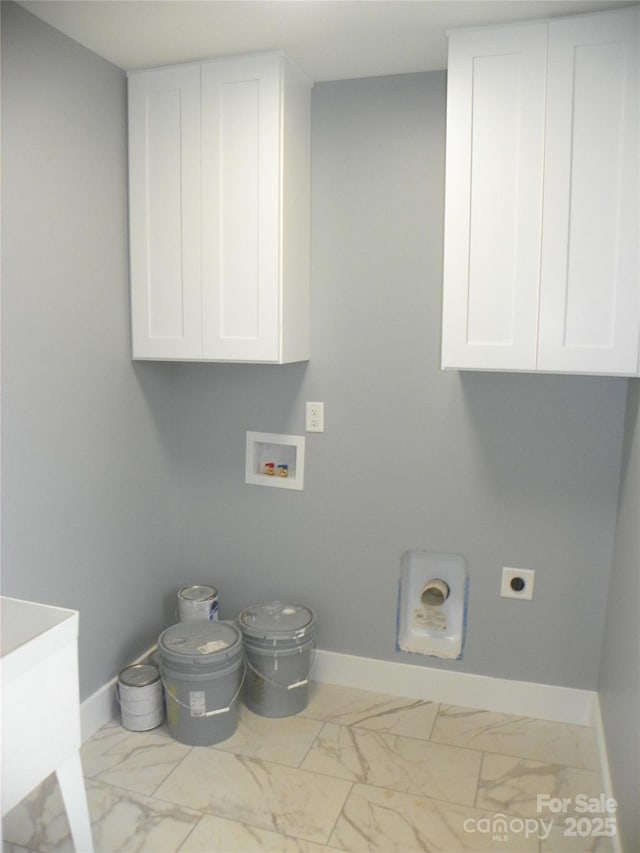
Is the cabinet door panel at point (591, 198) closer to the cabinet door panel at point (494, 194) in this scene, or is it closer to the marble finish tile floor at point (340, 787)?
the cabinet door panel at point (494, 194)

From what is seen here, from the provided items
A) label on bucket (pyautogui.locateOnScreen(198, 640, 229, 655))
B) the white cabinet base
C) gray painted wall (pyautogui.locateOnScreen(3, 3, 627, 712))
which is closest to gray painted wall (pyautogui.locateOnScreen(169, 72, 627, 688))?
gray painted wall (pyautogui.locateOnScreen(3, 3, 627, 712))

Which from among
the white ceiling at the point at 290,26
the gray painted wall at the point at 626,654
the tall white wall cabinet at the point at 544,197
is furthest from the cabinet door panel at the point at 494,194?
the gray painted wall at the point at 626,654

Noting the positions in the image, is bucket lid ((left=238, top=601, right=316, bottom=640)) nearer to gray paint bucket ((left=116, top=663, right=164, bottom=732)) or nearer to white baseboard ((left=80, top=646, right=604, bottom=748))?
white baseboard ((left=80, top=646, right=604, bottom=748))

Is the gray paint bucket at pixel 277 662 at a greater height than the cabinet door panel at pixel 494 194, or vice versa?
the cabinet door panel at pixel 494 194

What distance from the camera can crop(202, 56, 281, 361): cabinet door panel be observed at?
232cm

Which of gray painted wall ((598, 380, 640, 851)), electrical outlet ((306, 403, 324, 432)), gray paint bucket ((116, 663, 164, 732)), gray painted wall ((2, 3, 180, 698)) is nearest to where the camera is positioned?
gray painted wall ((598, 380, 640, 851))

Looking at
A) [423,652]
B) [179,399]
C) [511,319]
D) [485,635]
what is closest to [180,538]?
[179,399]

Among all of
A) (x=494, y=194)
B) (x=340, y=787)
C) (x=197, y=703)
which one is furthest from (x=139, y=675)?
(x=494, y=194)

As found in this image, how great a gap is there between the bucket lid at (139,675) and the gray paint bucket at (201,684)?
0.29ft

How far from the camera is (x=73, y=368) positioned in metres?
2.30

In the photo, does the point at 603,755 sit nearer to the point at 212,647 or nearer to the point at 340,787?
the point at 340,787

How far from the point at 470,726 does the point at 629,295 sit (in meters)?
1.56

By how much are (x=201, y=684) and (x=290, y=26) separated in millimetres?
2081

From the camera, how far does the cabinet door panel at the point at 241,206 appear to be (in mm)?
2320
